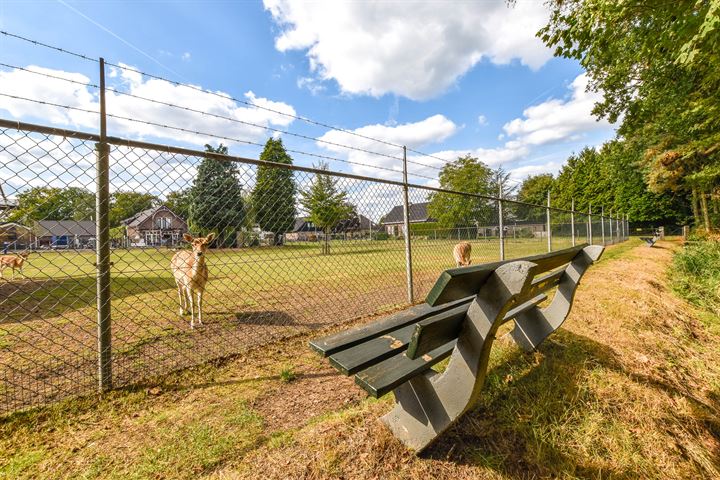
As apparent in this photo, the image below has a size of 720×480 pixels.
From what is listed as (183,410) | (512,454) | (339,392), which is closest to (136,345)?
(183,410)

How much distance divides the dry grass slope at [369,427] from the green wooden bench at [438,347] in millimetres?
277

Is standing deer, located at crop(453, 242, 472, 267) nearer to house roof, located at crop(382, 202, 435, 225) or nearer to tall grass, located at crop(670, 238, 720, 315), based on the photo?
house roof, located at crop(382, 202, 435, 225)

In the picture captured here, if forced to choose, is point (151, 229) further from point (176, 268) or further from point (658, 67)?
point (658, 67)

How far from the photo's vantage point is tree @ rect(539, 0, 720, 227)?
171 inches

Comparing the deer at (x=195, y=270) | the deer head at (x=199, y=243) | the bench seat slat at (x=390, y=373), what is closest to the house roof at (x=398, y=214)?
the deer head at (x=199, y=243)

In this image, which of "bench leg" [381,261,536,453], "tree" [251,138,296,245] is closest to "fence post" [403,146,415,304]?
"tree" [251,138,296,245]

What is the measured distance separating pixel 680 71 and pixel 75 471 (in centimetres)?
1990

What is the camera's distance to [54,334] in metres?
4.09

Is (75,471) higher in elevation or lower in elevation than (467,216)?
lower

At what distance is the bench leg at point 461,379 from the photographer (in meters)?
1.38

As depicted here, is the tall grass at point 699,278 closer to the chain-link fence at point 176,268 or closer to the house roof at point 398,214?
the chain-link fence at point 176,268

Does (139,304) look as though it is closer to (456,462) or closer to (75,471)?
(75,471)

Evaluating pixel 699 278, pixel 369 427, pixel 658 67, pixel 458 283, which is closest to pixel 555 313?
pixel 369 427

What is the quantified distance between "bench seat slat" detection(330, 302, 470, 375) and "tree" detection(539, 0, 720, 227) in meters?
5.09
